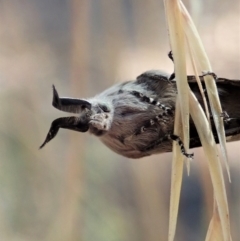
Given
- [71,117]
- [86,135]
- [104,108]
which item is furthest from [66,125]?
[86,135]

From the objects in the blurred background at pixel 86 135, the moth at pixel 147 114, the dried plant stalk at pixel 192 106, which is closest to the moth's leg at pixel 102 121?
the moth at pixel 147 114

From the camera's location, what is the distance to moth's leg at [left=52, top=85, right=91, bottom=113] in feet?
2.22

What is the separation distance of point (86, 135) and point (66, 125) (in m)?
0.83

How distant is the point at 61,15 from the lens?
1.61m

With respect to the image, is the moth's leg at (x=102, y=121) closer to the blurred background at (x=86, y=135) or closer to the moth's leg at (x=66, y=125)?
the moth's leg at (x=66, y=125)

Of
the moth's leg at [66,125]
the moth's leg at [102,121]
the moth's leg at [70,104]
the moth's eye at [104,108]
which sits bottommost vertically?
the moth's leg at [66,125]

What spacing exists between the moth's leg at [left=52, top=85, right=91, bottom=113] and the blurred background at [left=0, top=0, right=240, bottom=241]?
30.0 inches

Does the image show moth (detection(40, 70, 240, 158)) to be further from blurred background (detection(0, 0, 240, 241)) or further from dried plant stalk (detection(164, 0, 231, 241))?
blurred background (detection(0, 0, 240, 241))

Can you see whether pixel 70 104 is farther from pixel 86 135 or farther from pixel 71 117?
pixel 86 135

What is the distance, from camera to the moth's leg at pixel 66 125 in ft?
2.23

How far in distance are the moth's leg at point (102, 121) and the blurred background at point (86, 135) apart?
713 mm

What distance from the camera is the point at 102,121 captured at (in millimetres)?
755

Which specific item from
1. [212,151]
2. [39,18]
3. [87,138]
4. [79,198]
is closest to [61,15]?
[39,18]

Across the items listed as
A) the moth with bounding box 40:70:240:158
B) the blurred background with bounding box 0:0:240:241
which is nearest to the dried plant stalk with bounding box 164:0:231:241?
the moth with bounding box 40:70:240:158
